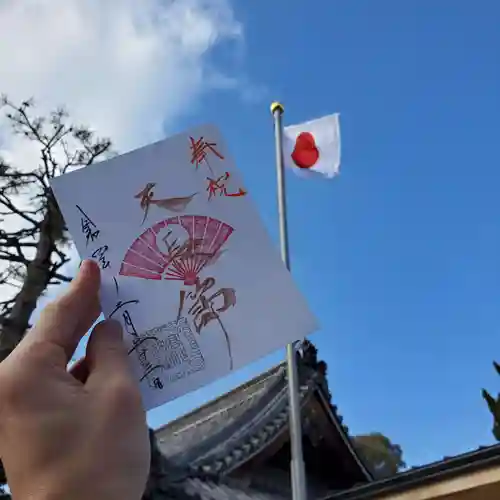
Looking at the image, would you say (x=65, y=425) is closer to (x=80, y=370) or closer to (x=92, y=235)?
(x=80, y=370)

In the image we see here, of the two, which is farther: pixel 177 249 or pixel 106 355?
pixel 177 249

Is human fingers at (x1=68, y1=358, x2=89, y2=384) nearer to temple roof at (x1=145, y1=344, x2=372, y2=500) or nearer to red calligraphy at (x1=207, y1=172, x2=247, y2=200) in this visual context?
red calligraphy at (x1=207, y1=172, x2=247, y2=200)

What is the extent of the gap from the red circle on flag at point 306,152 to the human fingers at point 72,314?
4.45 m

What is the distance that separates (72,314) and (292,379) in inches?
147

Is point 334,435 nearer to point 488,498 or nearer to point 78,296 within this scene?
point 488,498

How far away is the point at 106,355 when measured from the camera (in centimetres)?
117

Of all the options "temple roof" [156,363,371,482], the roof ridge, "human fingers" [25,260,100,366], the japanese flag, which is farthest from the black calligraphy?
the roof ridge

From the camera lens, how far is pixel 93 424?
1.02 metres

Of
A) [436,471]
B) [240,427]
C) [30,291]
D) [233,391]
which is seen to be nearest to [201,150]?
[436,471]

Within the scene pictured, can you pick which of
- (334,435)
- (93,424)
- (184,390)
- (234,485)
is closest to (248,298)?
(184,390)

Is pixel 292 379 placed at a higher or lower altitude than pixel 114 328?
higher

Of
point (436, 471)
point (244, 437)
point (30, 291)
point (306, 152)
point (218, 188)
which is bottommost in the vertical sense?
point (218, 188)

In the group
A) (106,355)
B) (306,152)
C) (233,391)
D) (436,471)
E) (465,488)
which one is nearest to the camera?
(106,355)

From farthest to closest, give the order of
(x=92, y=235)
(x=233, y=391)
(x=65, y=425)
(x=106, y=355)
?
(x=233, y=391)
(x=92, y=235)
(x=106, y=355)
(x=65, y=425)
